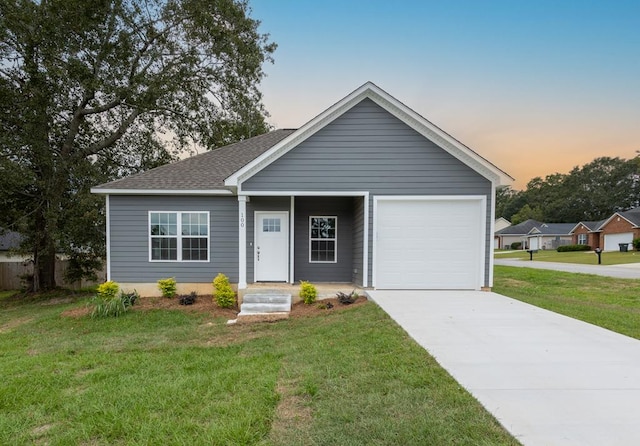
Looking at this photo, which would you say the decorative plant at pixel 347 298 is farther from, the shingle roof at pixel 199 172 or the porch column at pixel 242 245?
the shingle roof at pixel 199 172

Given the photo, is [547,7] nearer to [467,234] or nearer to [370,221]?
[467,234]

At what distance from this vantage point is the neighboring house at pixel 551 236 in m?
48.8

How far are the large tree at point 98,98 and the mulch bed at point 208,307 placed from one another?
4.48 meters

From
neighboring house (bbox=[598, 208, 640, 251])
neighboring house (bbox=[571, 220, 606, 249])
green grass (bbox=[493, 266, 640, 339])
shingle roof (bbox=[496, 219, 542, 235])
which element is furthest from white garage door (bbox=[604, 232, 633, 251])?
green grass (bbox=[493, 266, 640, 339])

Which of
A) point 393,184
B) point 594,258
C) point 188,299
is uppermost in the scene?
point 393,184

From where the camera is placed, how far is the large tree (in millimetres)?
11039

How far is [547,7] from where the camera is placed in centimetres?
1085

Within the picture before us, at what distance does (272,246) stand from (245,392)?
6121 millimetres

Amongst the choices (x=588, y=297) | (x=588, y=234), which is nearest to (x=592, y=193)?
(x=588, y=234)

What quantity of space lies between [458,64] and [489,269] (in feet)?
29.7

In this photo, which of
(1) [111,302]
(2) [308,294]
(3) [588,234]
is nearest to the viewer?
(1) [111,302]

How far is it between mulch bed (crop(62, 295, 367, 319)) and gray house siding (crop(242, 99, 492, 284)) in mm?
1353

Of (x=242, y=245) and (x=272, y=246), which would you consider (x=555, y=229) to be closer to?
(x=272, y=246)

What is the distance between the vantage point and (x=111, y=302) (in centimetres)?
777
